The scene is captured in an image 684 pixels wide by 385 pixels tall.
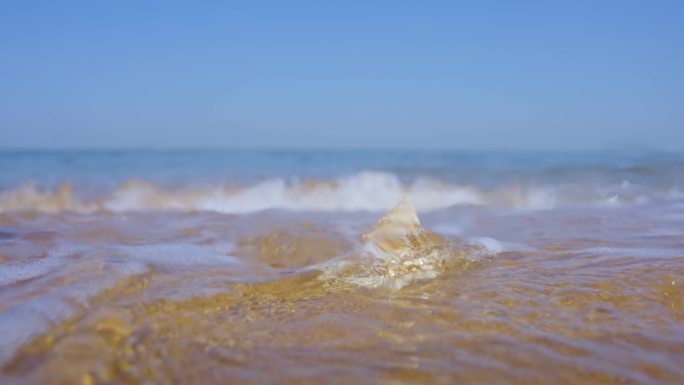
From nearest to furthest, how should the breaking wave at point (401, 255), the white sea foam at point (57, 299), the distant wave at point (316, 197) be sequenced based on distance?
the white sea foam at point (57, 299) < the breaking wave at point (401, 255) < the distant wave at point (316, 197)

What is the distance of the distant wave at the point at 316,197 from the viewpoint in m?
6.41

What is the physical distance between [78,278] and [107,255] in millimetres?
549

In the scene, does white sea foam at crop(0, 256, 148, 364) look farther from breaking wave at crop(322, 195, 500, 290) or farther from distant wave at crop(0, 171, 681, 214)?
distant wave at crop(0, 171, 681, 214)

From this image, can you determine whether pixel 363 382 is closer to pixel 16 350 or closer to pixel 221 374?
pixel 221 374

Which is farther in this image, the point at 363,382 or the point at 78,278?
the point at 78,278

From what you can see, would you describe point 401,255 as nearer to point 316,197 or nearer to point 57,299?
point 57,299

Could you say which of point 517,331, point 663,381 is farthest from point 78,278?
point 663,381

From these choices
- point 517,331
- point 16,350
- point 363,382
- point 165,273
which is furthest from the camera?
point 165,273

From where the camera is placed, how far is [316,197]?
293 inches

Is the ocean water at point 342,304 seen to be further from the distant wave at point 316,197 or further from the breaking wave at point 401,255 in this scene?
the distant wave at point 316,197

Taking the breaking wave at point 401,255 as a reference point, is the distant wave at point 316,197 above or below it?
below

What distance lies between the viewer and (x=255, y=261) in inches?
109

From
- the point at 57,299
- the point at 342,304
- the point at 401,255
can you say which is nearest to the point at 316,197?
the point at 401,255

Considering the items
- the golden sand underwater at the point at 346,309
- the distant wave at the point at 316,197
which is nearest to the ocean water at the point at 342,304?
the golden sand underwater at the point at 346,309
